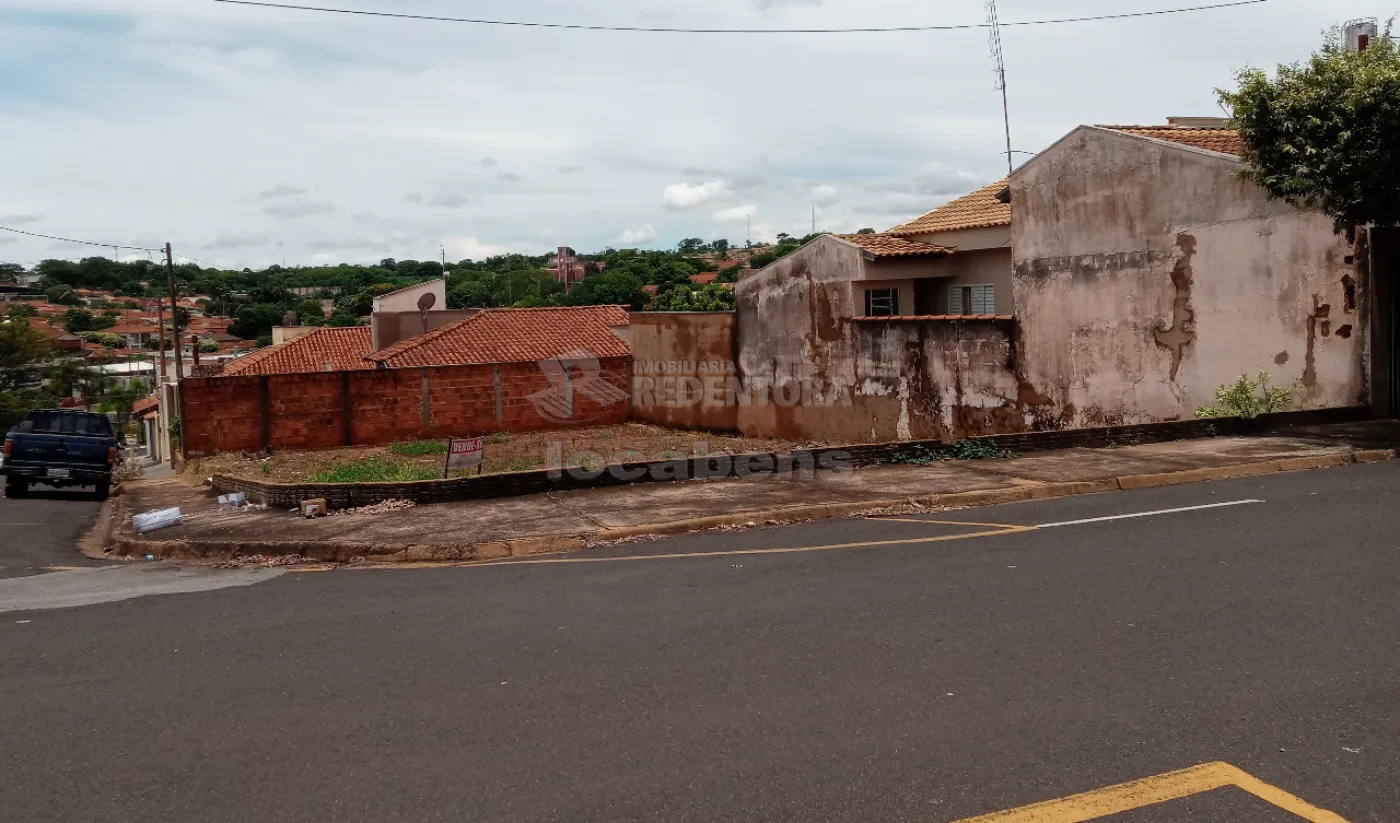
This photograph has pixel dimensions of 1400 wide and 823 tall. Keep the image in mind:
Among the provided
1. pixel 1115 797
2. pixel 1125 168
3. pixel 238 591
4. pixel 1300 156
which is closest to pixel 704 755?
pixel 1115 797

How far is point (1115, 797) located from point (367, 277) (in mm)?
98327

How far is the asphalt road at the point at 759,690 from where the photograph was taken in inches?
165

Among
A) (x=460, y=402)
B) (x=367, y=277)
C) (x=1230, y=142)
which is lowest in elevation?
(x=460, y=402)

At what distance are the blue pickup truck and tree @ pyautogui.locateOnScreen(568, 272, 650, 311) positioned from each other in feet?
138

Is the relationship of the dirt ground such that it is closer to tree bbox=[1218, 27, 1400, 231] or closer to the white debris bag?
the white debris bag

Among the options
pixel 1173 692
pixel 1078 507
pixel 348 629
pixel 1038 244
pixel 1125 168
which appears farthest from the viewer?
pixel 1038 244

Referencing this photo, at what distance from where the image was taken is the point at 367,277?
9588 cm

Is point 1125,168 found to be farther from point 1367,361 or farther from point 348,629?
point 348,629

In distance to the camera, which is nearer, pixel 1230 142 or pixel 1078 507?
pixel 1078 507

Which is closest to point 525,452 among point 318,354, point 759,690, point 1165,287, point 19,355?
point 1165,287

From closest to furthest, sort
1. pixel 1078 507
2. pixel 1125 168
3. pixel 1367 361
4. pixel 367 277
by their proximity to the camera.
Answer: pixel 1078 507 → pixel 1367 361 → pixel 1125 168 → pixel 367 277

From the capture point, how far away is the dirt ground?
1962 centimetres

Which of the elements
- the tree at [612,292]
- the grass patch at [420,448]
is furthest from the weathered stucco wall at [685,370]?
the tree at [612,292]

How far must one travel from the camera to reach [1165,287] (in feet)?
54.1
